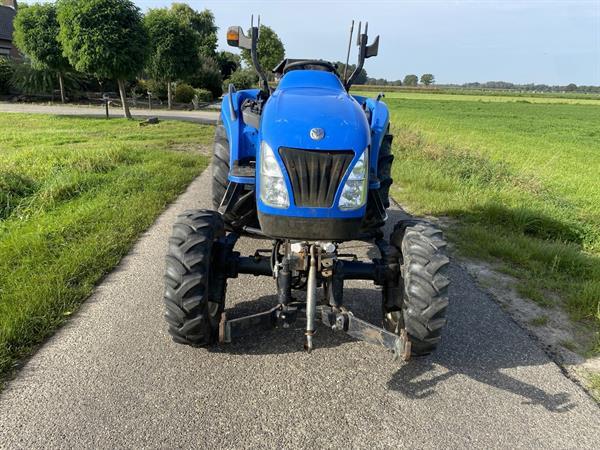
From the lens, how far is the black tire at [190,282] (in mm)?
2859

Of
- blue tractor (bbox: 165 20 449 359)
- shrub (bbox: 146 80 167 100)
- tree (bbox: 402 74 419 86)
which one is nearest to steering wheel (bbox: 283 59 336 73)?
blue tractor (bbox: 165 20 449 359)

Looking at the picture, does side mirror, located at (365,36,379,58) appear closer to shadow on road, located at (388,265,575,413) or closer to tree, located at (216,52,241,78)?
shadow on road, located at (388,265,575,413)

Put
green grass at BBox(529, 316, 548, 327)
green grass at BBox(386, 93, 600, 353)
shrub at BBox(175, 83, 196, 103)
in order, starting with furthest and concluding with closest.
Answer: shrub at BBox(175, 83, 196, 103), green grass at BBox(386, 93, 600, 353), green grass at BBox(529, 316, 548, 327)

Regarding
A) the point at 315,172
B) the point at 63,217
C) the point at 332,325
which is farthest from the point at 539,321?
the point at 63,217

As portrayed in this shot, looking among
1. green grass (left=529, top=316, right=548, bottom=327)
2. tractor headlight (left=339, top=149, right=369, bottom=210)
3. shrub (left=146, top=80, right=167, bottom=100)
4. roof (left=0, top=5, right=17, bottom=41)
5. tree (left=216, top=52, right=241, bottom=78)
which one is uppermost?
roof (left=0, top=5, right=17, bottom=41)

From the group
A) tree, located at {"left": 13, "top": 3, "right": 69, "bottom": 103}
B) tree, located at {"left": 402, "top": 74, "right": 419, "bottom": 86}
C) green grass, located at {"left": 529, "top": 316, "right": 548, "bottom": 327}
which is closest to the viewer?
green grass, located at {"left": 529, "top": 316, "right": 548, "bottom": 327}

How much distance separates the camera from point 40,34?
2270 cm

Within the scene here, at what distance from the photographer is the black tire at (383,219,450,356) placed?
285 centimetres

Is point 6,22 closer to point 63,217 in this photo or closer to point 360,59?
point 63,217

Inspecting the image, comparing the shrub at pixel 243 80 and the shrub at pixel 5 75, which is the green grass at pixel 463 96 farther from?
the shrub at pixel 5 75

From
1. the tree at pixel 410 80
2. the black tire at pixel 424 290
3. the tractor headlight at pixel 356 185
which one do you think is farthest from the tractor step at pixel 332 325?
the tree at pixel 410 80

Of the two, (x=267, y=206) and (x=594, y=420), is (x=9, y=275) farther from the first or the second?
(x=594, y=420)

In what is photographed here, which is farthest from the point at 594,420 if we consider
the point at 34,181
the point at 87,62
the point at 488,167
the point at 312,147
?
the point at 87,62

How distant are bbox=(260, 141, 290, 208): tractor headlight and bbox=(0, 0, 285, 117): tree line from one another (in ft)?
18.5
